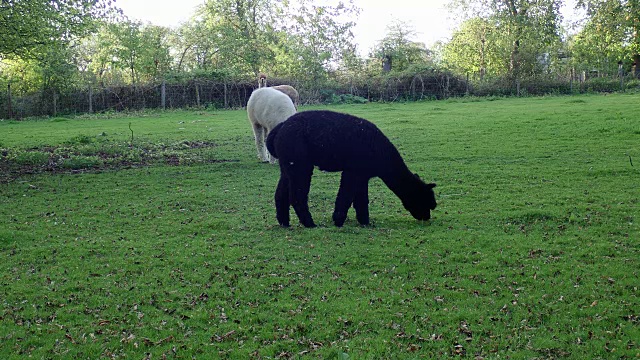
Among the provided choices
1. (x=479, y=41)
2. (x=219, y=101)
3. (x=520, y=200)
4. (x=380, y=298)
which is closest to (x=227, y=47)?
(x=219, y=101)

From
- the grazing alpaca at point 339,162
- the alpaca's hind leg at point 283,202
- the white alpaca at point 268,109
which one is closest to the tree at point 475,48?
the white alpaca at point 268,109

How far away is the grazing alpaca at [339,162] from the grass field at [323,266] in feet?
1.36

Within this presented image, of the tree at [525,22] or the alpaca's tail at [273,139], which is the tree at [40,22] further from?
the tree at [525,22]

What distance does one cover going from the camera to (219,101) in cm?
3975

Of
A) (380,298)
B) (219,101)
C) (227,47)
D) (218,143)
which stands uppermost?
(227,47)

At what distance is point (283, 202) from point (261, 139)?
6940mm

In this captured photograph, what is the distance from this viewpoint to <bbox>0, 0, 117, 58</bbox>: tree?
16.5 meters

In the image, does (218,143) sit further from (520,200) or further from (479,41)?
(479,41)

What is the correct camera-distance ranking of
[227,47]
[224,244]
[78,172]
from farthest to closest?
[227,47], [78,172], [224,244]

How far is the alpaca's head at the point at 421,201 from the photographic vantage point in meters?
9.88

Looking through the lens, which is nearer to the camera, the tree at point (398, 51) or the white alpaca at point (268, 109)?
the white alpaca at point (268, 109)

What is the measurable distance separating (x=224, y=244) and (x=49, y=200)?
18.9ft

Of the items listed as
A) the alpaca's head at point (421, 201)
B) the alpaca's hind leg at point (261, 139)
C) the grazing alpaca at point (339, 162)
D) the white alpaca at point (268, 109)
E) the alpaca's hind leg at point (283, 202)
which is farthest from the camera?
the alpaca's hind leg at point (261, 139)

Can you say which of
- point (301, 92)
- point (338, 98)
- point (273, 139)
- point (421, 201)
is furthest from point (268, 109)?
point (301, 92)
